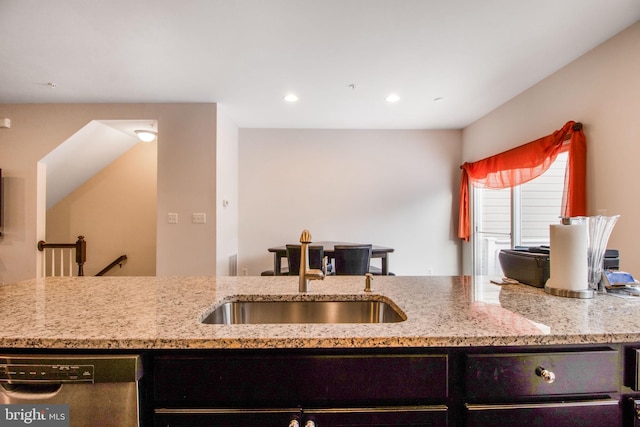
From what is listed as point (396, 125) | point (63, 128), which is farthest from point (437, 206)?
point (63, 128)

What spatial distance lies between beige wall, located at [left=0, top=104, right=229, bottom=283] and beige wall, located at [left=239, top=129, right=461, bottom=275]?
106 centimetres

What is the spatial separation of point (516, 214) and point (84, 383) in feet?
13.0

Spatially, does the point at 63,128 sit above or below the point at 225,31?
below

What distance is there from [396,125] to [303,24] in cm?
268

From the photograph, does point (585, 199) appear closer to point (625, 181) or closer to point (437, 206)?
point (625, 181)

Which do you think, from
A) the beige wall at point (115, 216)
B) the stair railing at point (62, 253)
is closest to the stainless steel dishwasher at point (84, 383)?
the stair railing at point (62, 253)

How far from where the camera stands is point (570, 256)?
3.85 ft

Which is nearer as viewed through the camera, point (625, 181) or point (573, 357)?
point (573, 357)

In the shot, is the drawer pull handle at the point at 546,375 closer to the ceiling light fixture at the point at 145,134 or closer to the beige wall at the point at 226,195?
the beige wall at the point at 226,195

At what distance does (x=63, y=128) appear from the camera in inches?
137

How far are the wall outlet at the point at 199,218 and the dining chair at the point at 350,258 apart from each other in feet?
5.39

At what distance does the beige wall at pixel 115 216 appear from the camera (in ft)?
14.7

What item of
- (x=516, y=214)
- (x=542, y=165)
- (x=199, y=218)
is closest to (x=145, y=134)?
(x=199, y=218)

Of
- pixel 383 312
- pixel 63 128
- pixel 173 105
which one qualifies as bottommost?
pixel 383 312
